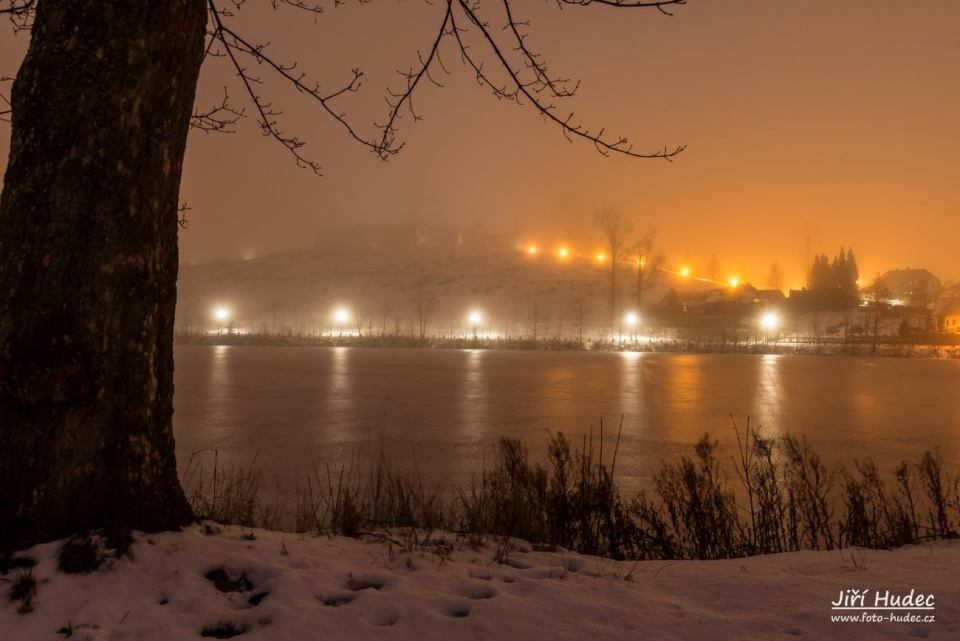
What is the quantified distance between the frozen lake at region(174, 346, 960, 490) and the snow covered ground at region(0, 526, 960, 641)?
4.41 m

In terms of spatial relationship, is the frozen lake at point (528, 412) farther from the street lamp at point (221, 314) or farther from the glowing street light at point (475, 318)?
the street lamp at point (221, 314)

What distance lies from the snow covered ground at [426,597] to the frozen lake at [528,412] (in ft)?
14.5

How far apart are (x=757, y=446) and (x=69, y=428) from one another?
680 cm

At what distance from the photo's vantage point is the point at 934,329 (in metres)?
59.2

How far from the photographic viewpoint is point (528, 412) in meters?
15.4

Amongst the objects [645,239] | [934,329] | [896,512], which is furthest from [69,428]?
[934,329]

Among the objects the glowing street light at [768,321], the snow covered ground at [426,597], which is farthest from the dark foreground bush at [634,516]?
the glowing street light at [768,321]

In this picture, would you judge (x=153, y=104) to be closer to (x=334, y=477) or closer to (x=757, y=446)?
(x=334, y=477)

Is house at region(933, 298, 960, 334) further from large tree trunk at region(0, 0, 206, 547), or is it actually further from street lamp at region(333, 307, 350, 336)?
large tree trunk at region(0, 0, 206, 547)

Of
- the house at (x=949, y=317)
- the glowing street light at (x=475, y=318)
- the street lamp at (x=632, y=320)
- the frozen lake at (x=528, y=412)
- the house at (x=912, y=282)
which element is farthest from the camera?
the house at (x=912, y=282)

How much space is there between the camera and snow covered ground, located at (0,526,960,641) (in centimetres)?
290

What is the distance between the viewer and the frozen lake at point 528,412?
10.4 m

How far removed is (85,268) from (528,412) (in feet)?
41.9

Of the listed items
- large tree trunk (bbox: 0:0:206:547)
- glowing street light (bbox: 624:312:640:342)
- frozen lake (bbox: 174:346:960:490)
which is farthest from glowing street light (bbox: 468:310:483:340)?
large tree trunk (bbox: 0:0:206:547)
